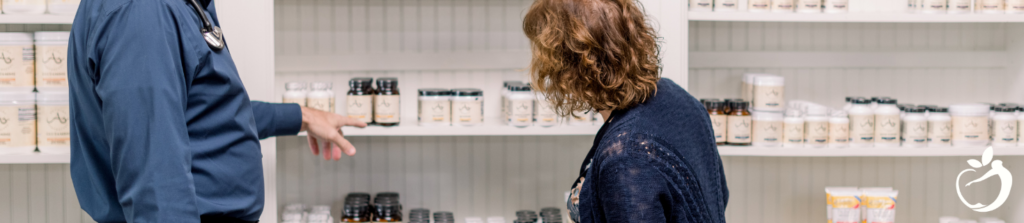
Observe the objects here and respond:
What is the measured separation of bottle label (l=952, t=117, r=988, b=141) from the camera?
1.86 metres

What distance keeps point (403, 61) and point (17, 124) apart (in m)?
0.98

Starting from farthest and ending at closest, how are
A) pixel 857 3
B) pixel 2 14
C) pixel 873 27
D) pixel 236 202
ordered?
pixel 873 27, pixel 857 3, pixel 2 14, pixel 236 202

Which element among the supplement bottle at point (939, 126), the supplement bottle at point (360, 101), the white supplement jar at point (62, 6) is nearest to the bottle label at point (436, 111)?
the supplement bottle at point (360, 101)

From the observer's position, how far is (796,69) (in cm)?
223

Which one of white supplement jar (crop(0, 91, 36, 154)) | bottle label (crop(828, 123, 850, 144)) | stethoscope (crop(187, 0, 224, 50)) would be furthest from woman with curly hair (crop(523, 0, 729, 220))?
white supplement jar (crop(0, 91, 36, 154))

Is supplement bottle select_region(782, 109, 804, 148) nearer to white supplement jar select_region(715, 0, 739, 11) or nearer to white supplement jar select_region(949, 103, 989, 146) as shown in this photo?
white supplement jar select_region(715, 0, 739, 11)

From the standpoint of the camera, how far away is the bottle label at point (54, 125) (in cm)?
166

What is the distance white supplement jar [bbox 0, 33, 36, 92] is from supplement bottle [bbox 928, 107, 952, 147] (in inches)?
89.9

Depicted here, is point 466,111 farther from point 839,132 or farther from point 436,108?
point 839,132

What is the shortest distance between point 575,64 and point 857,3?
4.65 feet

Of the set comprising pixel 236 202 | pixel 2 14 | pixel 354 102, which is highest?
pixel 2 14

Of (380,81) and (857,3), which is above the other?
(857,3)

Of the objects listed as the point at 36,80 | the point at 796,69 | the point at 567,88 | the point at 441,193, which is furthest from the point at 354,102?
the point at 796,69

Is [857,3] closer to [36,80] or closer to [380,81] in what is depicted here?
[380,81]
